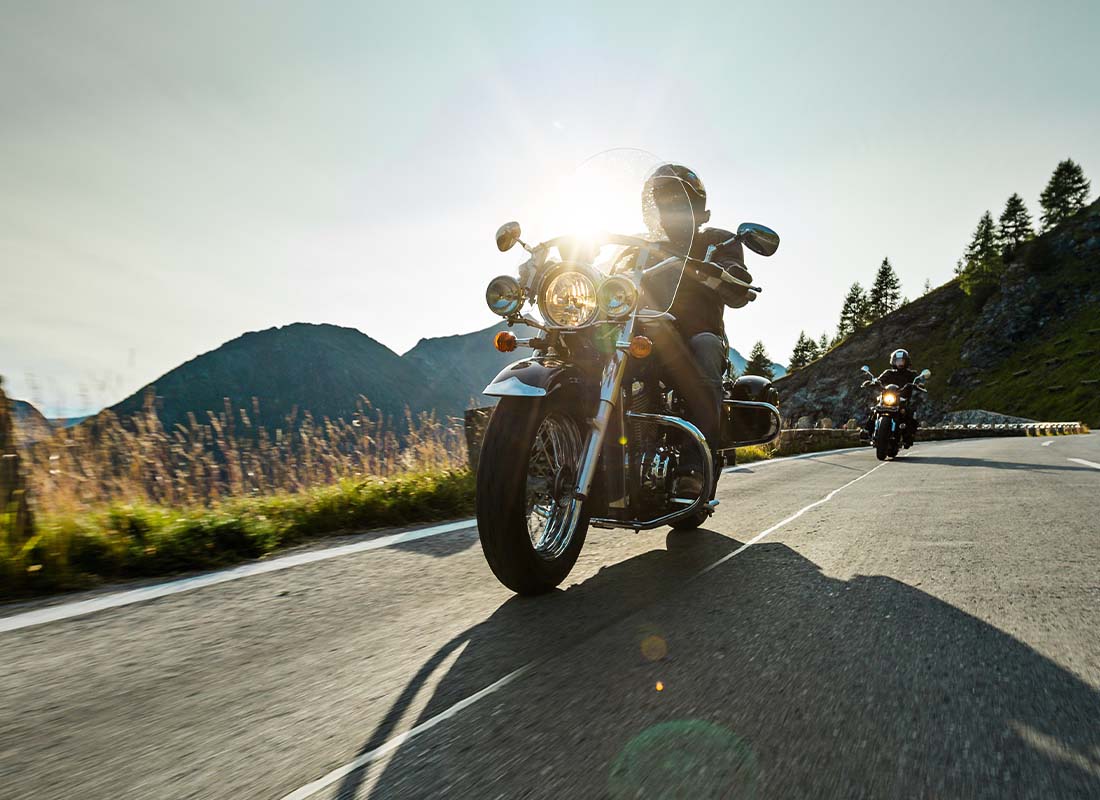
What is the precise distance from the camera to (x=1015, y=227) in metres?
95.2

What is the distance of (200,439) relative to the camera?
5.01m

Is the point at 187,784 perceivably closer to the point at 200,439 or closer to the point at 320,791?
the point at 320,791

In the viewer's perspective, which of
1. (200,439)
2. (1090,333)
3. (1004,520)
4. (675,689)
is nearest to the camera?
(675,689)

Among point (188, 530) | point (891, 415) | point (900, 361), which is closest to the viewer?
point (188, 530)

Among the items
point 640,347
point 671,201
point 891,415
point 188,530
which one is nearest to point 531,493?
point 640,347

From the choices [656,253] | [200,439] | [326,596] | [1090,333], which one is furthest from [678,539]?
[1090,333]

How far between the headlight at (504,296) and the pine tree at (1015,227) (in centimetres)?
11520

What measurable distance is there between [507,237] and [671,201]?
3.16ft

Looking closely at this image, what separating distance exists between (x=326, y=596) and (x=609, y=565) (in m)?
1.38

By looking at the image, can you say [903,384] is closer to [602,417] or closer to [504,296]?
[602,417]

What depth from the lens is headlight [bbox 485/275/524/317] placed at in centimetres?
289

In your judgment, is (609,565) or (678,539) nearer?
(609,565)

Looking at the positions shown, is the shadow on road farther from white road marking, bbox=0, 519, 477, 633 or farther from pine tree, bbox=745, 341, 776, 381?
pine tree, bbox=745, 341, 776, 381

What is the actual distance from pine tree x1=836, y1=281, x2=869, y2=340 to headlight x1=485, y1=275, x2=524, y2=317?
126720 millimetres
